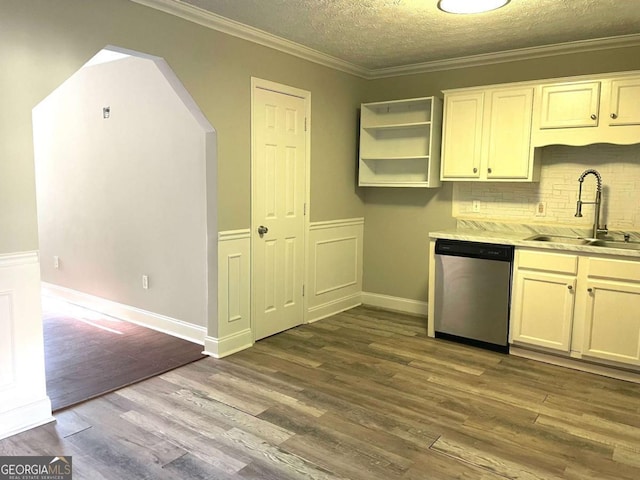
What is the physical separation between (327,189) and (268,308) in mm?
Answer: 1342

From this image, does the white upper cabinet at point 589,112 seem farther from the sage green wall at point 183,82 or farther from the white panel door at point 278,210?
the white panel door at point 278,210

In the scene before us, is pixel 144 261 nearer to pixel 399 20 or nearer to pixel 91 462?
pixel 91 462

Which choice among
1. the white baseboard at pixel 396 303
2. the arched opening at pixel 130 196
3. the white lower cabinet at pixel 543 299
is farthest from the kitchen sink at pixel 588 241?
the arched opening at pixel 130 196

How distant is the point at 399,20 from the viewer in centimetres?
342

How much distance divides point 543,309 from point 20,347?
347 cm

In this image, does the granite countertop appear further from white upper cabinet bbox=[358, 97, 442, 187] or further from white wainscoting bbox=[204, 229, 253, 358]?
white wainscoting bbox=[204, 229, 253, 358]

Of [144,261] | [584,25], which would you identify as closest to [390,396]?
[144,261]

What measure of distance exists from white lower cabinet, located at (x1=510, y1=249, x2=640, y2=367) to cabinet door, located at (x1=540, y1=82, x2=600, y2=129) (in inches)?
40.2

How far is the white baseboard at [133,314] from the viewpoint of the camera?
4090mm

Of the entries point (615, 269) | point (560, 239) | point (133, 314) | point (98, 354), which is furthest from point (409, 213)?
point (98, 354)

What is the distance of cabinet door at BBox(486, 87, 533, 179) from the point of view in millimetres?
3893

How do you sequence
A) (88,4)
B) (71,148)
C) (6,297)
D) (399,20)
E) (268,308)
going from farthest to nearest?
(71,148)
(268,308)
(399,20)
(88,4)
(6,297)

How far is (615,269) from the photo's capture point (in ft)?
11.0

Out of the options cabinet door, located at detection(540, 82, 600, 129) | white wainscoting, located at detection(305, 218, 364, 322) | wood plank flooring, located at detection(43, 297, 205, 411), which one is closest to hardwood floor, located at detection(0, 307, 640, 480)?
wood plank flooring, located at detection(43, 297, 205, 411)
